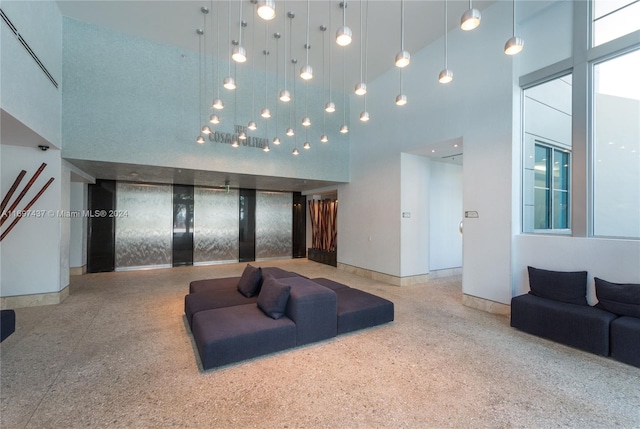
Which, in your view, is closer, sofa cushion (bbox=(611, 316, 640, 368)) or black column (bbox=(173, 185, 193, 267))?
sofa cushion (bbox=(611, 316, 640, 368))

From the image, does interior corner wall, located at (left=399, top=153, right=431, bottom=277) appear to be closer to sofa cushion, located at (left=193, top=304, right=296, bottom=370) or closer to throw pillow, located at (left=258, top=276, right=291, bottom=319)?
throw pillow, located at (left=258, top=276, right=291, bottom=319)

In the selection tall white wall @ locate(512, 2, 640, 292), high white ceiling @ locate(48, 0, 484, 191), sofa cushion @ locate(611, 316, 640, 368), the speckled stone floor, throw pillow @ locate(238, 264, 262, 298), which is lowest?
the speckled stone floor

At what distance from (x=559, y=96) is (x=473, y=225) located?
2582 millimetres

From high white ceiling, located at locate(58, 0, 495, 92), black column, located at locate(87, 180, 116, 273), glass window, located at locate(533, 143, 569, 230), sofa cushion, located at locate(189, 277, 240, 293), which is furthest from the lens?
black column, located at locate(87, 180, 116, 273)

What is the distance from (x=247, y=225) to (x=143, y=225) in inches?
136

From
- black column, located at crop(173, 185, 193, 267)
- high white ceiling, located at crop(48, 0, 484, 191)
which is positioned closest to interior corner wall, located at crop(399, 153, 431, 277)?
high white ceiling, located at crop(48, 0, 484, 191)

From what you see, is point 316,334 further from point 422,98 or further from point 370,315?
point 422,98

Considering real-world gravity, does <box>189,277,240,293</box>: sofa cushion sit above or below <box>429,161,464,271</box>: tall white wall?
below

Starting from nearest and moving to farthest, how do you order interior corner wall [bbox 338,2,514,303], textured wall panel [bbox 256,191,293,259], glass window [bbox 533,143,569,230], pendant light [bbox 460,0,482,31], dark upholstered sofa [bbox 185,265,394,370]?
pendant light [bbox 460,0,482,31], dark upholstered sofa [bbox 185,265,394,370], glass window [bbox 533,143,569,230], interior corner wall [bbox 338,2,514,303], textured wall panel [bbox 256,191,293,259]

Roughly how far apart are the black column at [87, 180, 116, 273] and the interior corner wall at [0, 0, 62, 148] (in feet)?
11.8

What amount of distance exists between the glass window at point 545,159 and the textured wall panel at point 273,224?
8439 millimetres

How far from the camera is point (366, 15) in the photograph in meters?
5.46

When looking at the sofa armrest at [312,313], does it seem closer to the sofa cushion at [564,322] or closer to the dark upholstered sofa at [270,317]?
the dark upholstered sofa at [270,317]

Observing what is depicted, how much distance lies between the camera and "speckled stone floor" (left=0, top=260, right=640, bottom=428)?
2375 millimetres
